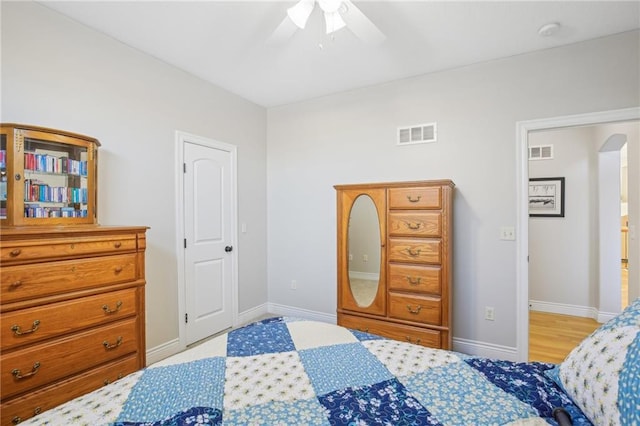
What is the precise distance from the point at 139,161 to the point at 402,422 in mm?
2690

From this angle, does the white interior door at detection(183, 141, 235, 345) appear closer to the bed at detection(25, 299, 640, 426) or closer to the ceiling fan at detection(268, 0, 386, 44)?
the ceiling fan at detection(268, 0, 386, 44)

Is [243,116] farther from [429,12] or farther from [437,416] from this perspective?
[437,416]

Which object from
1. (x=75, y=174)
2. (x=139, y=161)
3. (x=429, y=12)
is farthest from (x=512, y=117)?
(x=75, y=174)

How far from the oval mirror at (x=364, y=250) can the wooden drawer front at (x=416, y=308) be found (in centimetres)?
21

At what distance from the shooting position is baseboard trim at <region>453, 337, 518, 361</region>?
274 centimetres

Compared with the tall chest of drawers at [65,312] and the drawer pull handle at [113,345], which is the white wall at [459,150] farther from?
the drawer pull handle at [113,345]

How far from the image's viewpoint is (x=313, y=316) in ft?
12.2

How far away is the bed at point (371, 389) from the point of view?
0.85m

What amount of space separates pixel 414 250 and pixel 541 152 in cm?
273

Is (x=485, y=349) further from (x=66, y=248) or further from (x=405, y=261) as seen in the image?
(x=66, y=248)

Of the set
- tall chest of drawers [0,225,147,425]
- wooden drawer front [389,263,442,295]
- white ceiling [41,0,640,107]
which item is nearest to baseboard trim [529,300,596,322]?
wooden drawer front [389,263,442,295]

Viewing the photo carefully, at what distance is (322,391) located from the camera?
3.45ft

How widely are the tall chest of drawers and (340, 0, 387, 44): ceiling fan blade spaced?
190cm

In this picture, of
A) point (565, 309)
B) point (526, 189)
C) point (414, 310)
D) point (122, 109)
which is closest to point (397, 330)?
point (414, 310)
